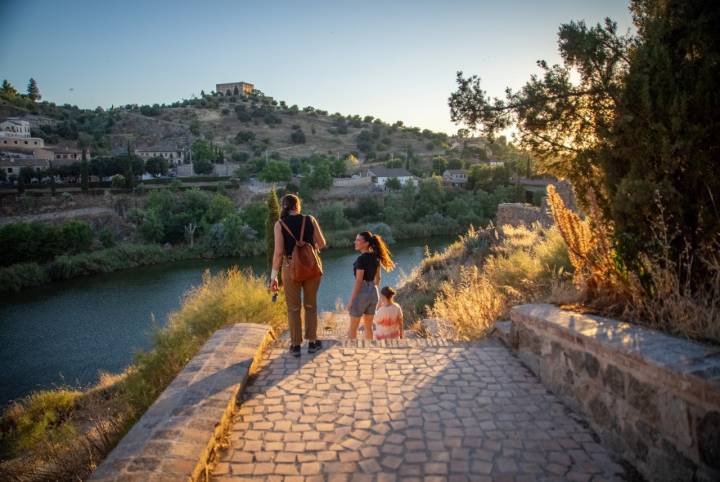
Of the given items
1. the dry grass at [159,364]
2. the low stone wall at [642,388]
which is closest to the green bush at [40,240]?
the dry grass at [159,364]

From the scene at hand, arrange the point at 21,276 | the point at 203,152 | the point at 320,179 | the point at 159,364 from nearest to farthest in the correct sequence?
the point at 159,364 → the point at 21,276 → the point at 320,179 → the point at 203,152

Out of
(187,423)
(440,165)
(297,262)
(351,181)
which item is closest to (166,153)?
(351,181)

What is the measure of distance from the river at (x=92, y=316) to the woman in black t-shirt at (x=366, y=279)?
261 inches

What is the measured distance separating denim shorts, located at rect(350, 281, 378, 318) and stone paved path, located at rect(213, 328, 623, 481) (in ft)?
4.83

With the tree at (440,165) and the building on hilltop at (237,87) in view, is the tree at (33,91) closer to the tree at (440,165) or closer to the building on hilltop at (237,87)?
the building on hilltop at (237,87)

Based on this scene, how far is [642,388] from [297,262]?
2825 millimetres

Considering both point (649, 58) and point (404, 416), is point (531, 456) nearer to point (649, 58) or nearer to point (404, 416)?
point (404, 416)

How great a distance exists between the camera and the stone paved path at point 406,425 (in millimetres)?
2611

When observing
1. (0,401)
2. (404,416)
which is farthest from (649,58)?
(0,401)

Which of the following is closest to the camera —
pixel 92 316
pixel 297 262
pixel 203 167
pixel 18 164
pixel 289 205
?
pixel 297 262

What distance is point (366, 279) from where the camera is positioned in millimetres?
5688

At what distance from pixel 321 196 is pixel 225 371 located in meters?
47.1

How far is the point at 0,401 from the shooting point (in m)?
14.4

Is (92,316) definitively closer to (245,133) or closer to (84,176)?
(84,176)
